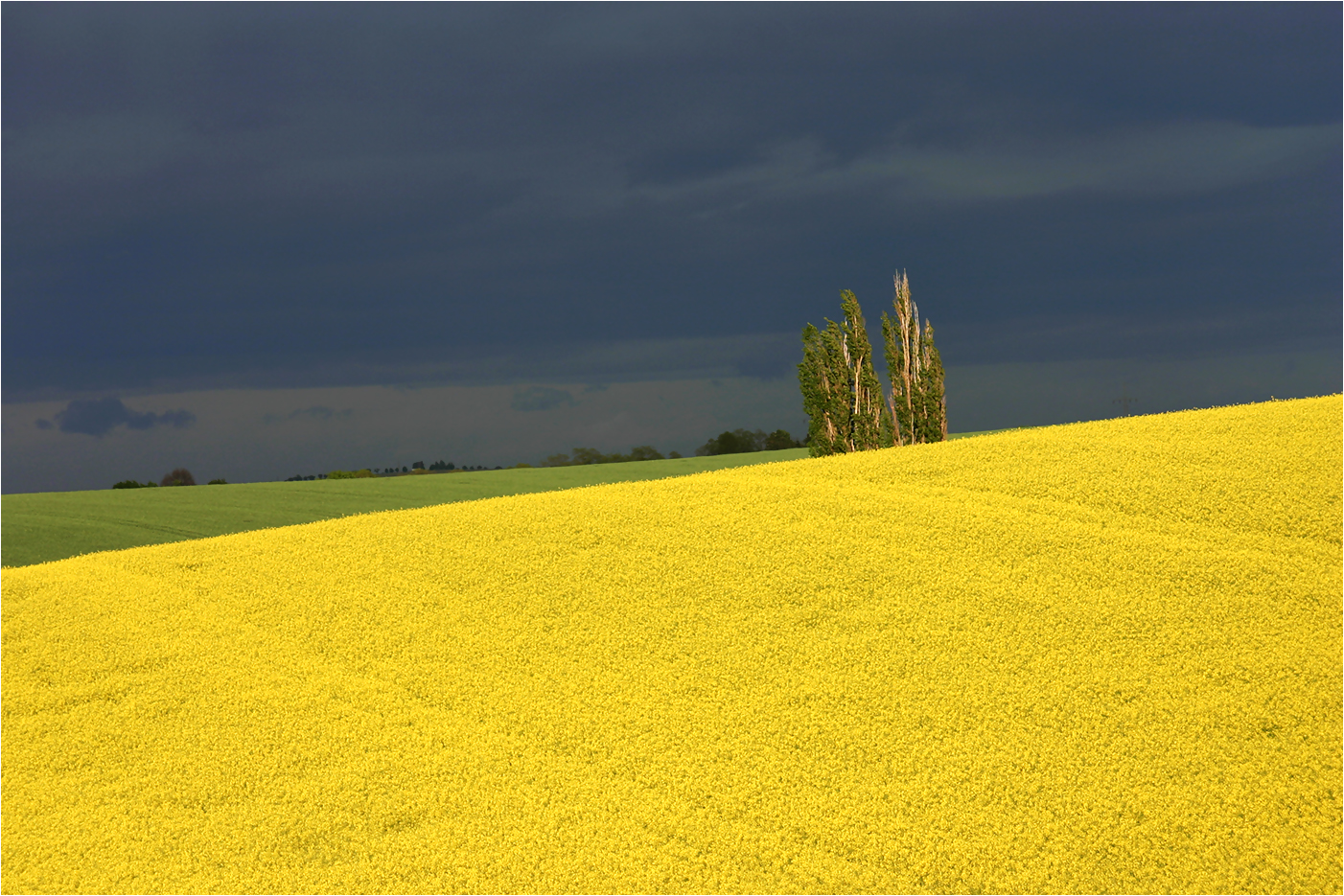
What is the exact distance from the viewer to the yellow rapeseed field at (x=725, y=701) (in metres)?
6.11

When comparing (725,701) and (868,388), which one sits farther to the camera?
(868,388)

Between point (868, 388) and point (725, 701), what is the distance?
18.6 meters

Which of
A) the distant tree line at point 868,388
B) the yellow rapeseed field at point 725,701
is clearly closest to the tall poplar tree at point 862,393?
the distant tree line at point 868,388

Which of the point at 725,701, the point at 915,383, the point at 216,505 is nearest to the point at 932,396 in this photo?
the point at 915,383

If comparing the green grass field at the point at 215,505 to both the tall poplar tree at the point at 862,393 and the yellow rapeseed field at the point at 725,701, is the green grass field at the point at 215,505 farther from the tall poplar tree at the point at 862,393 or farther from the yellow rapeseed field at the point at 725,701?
the yellow rapeseed field at the point at 725,701

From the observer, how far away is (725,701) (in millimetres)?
7617

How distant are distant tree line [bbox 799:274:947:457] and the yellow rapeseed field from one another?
40.8 ft

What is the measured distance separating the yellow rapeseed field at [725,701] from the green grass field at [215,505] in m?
9.62

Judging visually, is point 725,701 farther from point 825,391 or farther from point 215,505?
point 215,505

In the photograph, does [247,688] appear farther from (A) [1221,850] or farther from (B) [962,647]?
(A) [1221,850]

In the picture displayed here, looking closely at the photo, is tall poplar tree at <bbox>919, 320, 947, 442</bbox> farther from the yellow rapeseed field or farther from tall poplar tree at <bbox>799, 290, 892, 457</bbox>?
the yellow rapeseed field

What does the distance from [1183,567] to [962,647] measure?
10.7ft

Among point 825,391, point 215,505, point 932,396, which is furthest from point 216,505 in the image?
point 932,396

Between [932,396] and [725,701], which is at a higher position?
[932,396]
